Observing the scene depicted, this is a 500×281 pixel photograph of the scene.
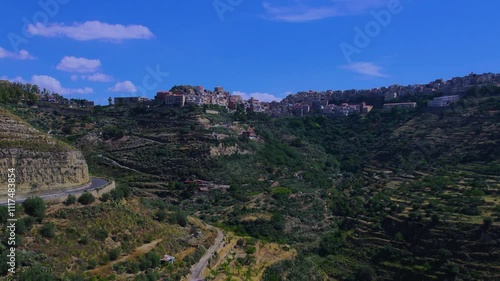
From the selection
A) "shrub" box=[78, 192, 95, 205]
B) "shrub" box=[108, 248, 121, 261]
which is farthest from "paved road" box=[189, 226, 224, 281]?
"shrub" box=[78, 192, 95, 205]

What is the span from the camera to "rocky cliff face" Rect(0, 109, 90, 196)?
2298cm

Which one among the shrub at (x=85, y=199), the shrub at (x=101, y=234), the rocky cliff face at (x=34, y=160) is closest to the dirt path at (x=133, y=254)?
the shrub at (x=101, y=234)

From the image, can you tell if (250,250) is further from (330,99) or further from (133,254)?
(330,99)

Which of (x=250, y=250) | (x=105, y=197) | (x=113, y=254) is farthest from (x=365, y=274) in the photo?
(x=105, y=197)

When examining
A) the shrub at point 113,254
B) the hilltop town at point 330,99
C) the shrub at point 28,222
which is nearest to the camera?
the shrub at point 28,222

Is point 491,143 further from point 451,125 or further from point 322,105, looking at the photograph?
point 322,105

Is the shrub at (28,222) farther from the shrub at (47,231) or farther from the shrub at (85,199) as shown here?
the shrub at (85,199)

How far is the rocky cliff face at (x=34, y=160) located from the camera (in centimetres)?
2298

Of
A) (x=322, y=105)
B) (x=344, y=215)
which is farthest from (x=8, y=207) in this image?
(x=322, y=105)

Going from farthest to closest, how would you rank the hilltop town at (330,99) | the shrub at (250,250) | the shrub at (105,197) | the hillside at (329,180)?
the hilltop town at (330,99)
the hillside at (329,180)
the shrub at (250,250)
the shrub at (105,197)

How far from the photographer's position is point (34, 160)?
2380 cm

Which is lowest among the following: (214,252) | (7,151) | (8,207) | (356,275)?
(356,275)

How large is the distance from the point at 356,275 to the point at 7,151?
23992 mm

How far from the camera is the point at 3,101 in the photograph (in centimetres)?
6147
